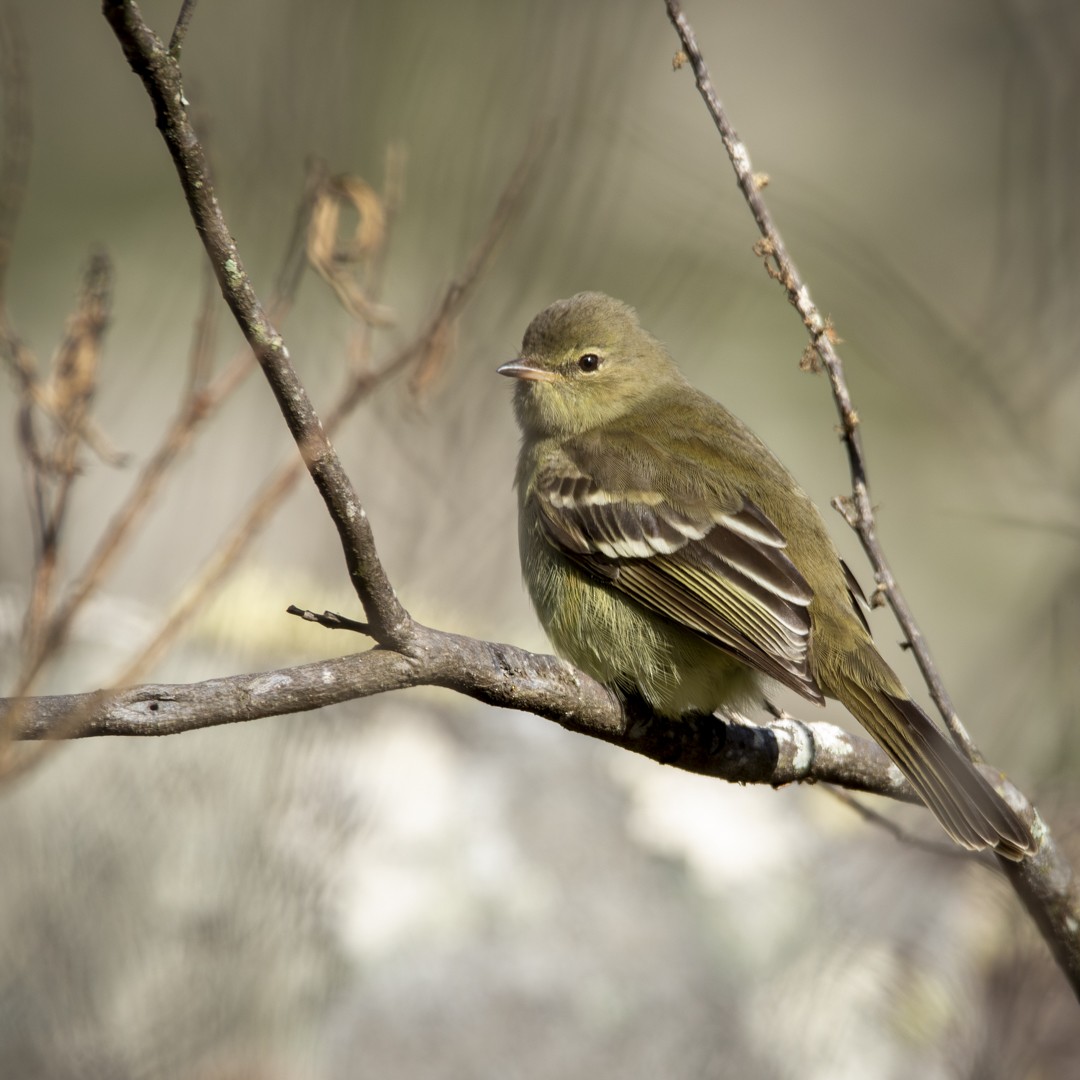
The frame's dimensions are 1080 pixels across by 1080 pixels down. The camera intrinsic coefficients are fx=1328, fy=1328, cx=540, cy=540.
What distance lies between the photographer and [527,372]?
4355 mm

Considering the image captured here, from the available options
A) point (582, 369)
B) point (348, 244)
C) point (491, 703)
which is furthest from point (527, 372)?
point (491, 703)

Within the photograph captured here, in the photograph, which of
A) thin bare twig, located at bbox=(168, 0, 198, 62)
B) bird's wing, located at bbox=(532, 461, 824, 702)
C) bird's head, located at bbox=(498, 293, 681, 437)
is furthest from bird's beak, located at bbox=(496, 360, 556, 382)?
thin bare twig, located at bbox=(168, 0, 198, 62)

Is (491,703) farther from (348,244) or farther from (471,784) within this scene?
(471,784)

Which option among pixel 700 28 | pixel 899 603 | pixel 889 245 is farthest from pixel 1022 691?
pixel 700 28

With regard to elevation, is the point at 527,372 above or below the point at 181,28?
above

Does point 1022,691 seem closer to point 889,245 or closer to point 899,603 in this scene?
point 899,603

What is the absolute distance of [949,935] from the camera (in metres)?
5.92

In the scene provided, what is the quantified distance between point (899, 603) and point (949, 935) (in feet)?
11.5

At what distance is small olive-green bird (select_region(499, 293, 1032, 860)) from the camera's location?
3225 millimetres

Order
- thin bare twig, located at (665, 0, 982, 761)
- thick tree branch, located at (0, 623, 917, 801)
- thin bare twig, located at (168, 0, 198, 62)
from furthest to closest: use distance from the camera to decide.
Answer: thin bare twig, located at (665, 0, 982, 761), thick tree branch, located at (0, 623, 917, 801), thin bare twig, located at (168, 0, 198, 62)

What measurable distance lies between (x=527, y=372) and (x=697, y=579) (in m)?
1.15

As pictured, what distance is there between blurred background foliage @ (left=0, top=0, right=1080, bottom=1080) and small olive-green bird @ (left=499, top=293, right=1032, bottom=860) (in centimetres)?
51

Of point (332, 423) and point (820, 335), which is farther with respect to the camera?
point (332, 423)

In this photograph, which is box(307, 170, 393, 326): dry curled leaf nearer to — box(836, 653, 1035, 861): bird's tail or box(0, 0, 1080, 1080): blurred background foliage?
box(0, 0, 1080, 1080): blurred background foliage
